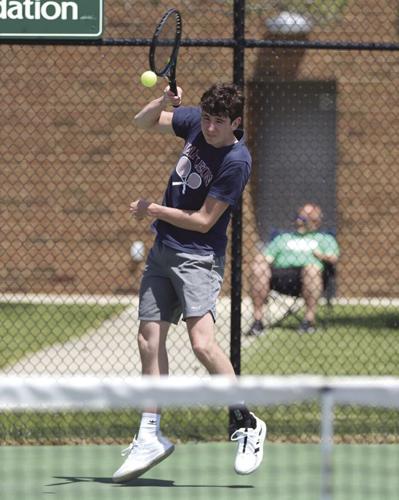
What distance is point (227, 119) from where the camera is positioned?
5.96m

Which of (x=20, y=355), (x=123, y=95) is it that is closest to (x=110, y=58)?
(x=123, y=95)

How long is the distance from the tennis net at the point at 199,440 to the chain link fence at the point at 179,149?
4.45 m

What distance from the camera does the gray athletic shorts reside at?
19.8 feet

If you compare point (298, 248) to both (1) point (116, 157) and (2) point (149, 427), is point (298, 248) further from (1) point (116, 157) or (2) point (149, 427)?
(2) point (149, 427)

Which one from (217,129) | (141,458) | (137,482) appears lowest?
(137,482)

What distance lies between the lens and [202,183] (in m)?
6.06

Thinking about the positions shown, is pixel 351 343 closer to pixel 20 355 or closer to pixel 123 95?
pixel 20 355

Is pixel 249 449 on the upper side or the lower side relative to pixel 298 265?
lower

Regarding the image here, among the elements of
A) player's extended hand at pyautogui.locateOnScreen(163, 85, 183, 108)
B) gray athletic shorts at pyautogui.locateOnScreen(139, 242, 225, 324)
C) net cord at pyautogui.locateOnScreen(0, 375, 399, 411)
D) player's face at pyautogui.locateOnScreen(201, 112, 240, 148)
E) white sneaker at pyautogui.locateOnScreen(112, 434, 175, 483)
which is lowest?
white sneaker at pyautogui.locateOnScreen(112, 434, 175, 483)

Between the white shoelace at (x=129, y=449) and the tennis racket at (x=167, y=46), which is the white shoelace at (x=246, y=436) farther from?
the tennis racket at (x=167, y=46)

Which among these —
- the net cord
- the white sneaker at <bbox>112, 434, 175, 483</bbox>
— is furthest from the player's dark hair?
the net cord

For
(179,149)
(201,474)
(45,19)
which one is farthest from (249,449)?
(179,149)

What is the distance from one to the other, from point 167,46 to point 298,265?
13.4 feet

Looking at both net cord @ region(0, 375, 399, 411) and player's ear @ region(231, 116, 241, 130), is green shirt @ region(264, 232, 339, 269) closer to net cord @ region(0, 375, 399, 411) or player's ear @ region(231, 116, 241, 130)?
player's ear @ region(231, 116, 241, 130)
